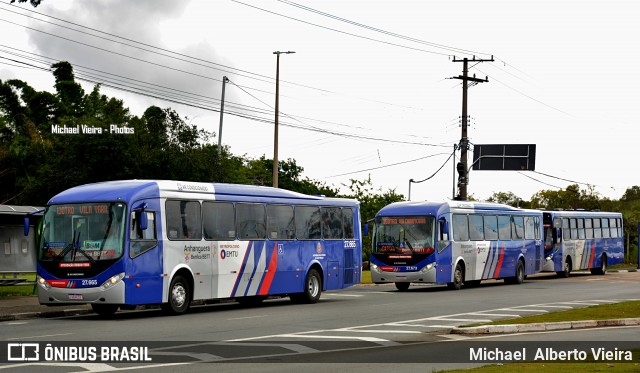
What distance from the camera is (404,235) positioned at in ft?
127

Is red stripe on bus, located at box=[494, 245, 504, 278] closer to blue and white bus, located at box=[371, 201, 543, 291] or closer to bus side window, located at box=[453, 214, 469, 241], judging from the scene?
blue and white bus, located at box=[371, 201, 543, 291]

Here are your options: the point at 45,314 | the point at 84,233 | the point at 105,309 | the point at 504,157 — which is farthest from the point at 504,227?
the point at 84,233

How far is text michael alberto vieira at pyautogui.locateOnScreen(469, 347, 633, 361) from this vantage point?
49.9 feet

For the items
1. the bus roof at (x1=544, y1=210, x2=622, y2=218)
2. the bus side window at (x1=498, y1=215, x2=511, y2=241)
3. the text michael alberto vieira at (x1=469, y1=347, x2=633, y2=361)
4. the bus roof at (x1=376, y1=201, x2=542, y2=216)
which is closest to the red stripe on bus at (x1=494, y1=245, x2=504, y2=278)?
the bus side window at (x1=498, y1=215, x2=511, y2=241)

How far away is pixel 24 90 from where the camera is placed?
7625 centimetres

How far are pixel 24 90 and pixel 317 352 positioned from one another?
6485 centimetres

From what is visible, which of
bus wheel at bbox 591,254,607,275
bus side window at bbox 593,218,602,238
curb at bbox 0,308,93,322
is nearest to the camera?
curb at bbox 0,308,93,322

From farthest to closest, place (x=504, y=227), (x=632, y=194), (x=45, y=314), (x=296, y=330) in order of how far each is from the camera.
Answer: (x=632, y=194)
(x=504, y=227)
(x=45, y=314)
(x=296, y=330)

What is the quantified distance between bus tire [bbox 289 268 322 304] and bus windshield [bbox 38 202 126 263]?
26.9 ft

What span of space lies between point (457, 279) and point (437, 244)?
2.51 meters

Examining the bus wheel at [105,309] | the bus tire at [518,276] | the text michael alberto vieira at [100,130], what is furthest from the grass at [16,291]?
the bus tire at [518,276]

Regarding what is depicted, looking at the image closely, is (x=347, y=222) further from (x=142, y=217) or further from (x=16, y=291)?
(x=16, y=291)

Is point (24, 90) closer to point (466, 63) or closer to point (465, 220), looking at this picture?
point (466, 63)

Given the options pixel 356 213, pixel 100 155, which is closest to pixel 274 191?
pixel 356 213
